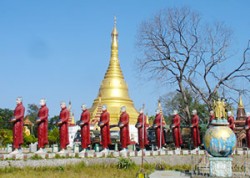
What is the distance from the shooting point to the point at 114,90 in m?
41.9

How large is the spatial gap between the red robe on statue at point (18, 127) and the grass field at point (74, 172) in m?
2.19

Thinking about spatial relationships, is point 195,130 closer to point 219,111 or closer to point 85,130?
point 85,130

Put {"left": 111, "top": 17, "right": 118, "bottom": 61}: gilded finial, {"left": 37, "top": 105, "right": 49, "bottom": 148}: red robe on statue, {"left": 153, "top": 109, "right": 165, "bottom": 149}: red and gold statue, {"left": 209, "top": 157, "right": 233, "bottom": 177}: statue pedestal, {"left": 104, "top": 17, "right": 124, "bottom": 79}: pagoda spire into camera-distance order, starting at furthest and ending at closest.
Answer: {"left": 111, "top": 17, "right": 118, "bottom": 61}: gilded finial → {"left": 104, "top": 17, "right": 124, "bottom": 79}: pagoda spire → {"left": 153, "top": 109, "right": 165, "bottom": 149}: red and gold statue → {"left": 37, "top": 105, "right": 49, "bottom": 148}: red robe on statue → {"left": 209, "top": 157, "right": 233, "bottom": 177}: statue pedestal

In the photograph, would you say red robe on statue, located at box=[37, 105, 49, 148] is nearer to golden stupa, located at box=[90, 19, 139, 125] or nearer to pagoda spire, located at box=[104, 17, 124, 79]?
golden stupa, located at box=[90, 19, 139, 125]

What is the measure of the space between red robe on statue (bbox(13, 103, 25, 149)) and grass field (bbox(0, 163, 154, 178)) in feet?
7.18

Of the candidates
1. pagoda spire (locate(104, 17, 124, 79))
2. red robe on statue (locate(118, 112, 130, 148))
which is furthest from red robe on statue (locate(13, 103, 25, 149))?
pagoda spire (locate(104, 17, 124, 79))

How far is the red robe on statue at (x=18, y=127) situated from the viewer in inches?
712

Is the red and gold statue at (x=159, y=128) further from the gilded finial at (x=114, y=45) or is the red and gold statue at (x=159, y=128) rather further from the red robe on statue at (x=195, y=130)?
the gilded finial at (x=114, y=45)

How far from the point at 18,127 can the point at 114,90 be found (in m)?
24.1

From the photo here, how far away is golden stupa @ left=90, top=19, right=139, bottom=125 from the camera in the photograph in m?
41.6

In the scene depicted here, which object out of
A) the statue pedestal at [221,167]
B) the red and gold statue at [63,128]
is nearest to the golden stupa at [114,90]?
the red and gold statue at [63,128]

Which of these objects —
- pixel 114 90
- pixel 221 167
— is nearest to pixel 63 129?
pixel 221 167

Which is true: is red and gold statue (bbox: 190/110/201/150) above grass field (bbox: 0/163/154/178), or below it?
above

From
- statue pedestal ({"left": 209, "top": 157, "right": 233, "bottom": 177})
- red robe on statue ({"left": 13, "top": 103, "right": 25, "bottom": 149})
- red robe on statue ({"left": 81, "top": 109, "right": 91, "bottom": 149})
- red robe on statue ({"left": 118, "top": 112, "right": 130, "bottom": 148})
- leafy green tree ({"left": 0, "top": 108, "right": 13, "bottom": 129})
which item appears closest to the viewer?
statue pedestal ({"left": 209, "top": 157, "right": 233, "bottom": 177})
